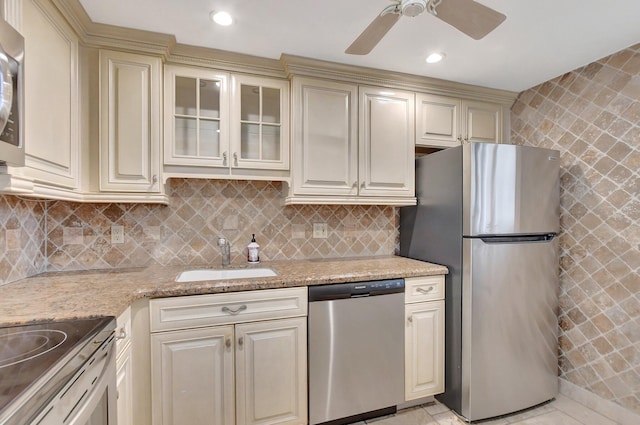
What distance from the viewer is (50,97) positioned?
130 cm

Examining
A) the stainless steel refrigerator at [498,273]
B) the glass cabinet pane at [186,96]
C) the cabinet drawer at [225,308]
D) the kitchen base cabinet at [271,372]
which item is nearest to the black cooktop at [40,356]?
the cabinet drawer at [225,308]

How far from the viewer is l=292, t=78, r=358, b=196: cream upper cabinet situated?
6.42 ft

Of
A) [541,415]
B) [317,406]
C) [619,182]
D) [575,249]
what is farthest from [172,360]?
[619,182]

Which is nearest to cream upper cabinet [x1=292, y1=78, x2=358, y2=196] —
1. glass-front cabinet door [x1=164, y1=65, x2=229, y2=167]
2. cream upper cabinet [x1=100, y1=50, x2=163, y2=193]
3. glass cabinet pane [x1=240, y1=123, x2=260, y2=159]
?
glass cabinet pane [x1=240, y1=123, x2=260, y2=159]

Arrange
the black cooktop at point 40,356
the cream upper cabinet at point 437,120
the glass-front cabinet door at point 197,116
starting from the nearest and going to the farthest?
the black cooktop at point 40,356, the glass-front cabinet door at point 197,116, the cream upper cabinet at point 437,120

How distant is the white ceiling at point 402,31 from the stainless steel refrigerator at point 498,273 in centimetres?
60

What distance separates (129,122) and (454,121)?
87.2 inches

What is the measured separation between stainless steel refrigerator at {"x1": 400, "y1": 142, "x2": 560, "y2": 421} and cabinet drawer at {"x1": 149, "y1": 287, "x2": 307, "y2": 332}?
101 centimetres

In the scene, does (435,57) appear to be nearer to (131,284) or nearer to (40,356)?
(131,284)

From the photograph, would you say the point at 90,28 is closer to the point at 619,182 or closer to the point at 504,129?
the point at 504,129

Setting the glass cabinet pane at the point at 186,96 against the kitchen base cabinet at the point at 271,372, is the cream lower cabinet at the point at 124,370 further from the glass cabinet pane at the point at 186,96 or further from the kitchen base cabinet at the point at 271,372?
the glass cabinet pane at the point at 186,96

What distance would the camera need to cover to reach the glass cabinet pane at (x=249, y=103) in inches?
75.7

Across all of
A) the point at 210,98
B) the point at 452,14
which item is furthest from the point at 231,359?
the point at 452,14

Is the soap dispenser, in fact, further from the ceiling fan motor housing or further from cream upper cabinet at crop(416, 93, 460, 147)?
the ceiling fan motor housing
